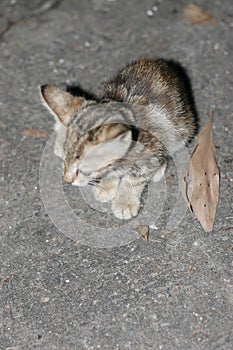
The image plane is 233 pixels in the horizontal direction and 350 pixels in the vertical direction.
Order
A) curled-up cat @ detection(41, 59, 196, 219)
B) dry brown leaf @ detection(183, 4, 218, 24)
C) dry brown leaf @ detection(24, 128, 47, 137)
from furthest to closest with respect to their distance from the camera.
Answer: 1. dry brown leaf @ detection(183, 4, 218, 24)
2. dry brown leaf @ detection(24, 128, 47, 137)
3. curled-up cat @ detection(41, 59, 196, 219)

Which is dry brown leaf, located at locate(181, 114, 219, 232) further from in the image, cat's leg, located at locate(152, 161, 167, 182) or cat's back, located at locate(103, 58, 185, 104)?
cat's back, located at locate(103, 58, 185, 104)

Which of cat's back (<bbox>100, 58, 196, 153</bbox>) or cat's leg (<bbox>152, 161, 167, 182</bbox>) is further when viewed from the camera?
cat's leg (<bbox>152, 161, 167, 182</bbox>)

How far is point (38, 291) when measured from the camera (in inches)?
130

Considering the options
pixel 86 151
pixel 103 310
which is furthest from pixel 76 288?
pixel 86 151

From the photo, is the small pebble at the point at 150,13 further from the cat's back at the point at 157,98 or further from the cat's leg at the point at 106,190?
the cat's leg at the point at 106,190

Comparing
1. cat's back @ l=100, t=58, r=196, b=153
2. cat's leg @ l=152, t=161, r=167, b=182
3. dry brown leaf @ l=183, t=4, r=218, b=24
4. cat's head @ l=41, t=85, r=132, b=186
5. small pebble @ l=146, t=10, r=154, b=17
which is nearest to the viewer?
cat's head @ l=41, t=85, r=132, b=186

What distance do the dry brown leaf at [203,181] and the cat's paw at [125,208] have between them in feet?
1.18

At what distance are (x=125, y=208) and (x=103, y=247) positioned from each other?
1.02 feet

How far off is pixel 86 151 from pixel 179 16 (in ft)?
8.75

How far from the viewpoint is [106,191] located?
142 inches

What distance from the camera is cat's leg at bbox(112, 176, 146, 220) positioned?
3602mm

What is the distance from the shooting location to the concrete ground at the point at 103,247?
10.2ft

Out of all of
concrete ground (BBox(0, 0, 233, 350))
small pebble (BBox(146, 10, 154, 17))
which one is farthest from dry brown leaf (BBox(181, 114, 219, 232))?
small pebble (BBox(146, 10, 154, 17))

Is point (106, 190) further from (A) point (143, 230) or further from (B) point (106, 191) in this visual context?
(A) point (143, 230)
